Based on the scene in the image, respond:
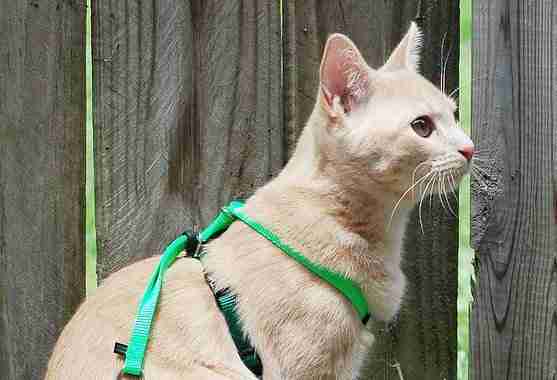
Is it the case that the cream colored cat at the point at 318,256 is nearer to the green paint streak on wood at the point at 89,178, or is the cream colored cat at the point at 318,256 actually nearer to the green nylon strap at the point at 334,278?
the green nylon strap at the point at 334,278

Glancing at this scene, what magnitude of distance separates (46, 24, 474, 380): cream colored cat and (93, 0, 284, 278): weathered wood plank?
13.0 inches

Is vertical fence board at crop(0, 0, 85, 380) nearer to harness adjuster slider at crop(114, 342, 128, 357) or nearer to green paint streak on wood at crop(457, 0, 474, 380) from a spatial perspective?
harness adjuster slider at crop(114, 342, 128, 357)

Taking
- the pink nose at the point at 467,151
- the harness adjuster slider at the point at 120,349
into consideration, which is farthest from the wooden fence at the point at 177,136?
the harness adjuster slider at the point at 120,349

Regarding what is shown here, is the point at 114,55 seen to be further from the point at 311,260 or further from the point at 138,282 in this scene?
the point at 311,260

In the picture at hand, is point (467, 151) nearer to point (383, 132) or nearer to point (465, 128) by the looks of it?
point (383, 132)

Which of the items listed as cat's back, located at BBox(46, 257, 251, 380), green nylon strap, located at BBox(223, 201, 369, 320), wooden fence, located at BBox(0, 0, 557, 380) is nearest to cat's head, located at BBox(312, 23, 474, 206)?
green nylon strap, located at BBox(223, 201, 369, 320)

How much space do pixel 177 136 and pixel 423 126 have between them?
0.83m

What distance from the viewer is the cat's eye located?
8.11 feet

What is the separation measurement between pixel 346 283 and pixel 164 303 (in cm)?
51

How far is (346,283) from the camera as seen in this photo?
7.99 feet

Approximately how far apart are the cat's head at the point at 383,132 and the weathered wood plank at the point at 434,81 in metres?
0.37

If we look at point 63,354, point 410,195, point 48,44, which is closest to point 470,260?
point 410,195

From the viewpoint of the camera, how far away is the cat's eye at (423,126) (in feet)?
8.11

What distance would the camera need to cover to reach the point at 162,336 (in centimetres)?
238
